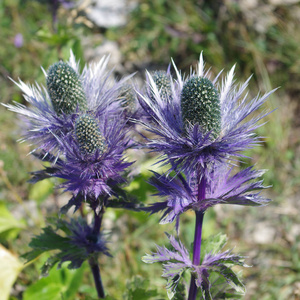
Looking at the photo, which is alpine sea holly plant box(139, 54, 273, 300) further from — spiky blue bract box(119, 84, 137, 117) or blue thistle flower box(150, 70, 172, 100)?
spiky blue bract box(119, 84, 137, 117)

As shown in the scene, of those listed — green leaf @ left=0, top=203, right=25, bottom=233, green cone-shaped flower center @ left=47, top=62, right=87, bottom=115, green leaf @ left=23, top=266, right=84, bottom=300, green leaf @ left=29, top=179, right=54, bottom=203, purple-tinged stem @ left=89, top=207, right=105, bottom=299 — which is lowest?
green leaf @ left=23, top=266, right=84, bottom=300

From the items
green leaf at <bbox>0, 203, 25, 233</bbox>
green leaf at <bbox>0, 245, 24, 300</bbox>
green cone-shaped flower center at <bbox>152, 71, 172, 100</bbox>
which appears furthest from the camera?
green leaf at <bbox>0, 203, 25, 233</bbox>

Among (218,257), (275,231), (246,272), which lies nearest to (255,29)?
(275,231)

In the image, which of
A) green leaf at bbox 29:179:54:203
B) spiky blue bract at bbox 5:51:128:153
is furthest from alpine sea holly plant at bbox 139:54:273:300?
green leaf at bbox 29:179:54:203

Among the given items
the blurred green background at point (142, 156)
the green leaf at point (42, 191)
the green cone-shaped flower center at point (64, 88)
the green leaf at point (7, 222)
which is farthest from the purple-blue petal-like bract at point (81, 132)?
the green leaf at point (42, 191)

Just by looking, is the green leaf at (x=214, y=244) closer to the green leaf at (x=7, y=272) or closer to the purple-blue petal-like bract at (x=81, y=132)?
the purple-blue petal-like bract at (x=81, y=132)

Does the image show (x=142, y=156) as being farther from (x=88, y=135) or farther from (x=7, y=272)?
(x=88, y=135)

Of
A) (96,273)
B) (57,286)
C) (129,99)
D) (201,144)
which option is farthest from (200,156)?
(57,286)
